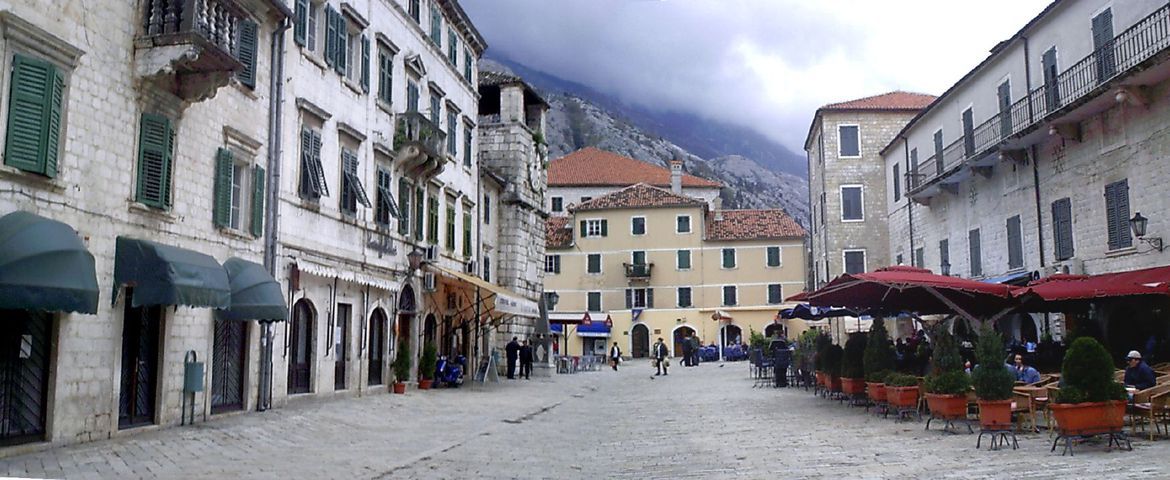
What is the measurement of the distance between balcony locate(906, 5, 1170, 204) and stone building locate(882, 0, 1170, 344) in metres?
0.04

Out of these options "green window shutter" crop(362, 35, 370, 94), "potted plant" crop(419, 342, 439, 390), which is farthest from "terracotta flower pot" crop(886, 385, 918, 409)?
"green window shutter" crop(362, 35, 370, 94)

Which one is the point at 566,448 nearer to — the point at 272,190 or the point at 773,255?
the point at 272,190

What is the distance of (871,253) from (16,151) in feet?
128

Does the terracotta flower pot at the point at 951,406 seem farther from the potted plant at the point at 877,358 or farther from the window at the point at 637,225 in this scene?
the window at the point at 637,225

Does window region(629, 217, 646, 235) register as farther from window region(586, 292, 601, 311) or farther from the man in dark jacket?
the man in dark jacket

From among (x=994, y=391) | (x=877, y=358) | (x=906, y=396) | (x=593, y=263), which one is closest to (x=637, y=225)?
(x=593, y=263)

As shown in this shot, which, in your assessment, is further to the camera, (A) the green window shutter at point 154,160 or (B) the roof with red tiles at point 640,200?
(B) the roof with red tiles at point 640,200

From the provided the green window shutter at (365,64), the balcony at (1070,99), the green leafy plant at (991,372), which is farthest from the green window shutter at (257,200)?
the balcony at (1070,99)

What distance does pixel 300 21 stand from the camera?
18.7 meters

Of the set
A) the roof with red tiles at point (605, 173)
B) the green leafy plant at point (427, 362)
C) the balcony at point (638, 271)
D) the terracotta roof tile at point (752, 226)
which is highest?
the roof with red tiles at point (605, 173)

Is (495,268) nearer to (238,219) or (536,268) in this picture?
(536,268)

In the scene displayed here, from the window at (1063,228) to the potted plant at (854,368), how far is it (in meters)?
7.69

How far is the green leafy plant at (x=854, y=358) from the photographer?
59.8ft

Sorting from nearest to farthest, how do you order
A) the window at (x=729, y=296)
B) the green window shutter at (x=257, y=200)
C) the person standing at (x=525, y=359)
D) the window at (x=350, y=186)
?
1. the green window shutter at (x=257, y=200)
2. the window at (x=350, y=186)
3. the person standing at (x=525, y=359)
4. the window at (x=729, y=296)
